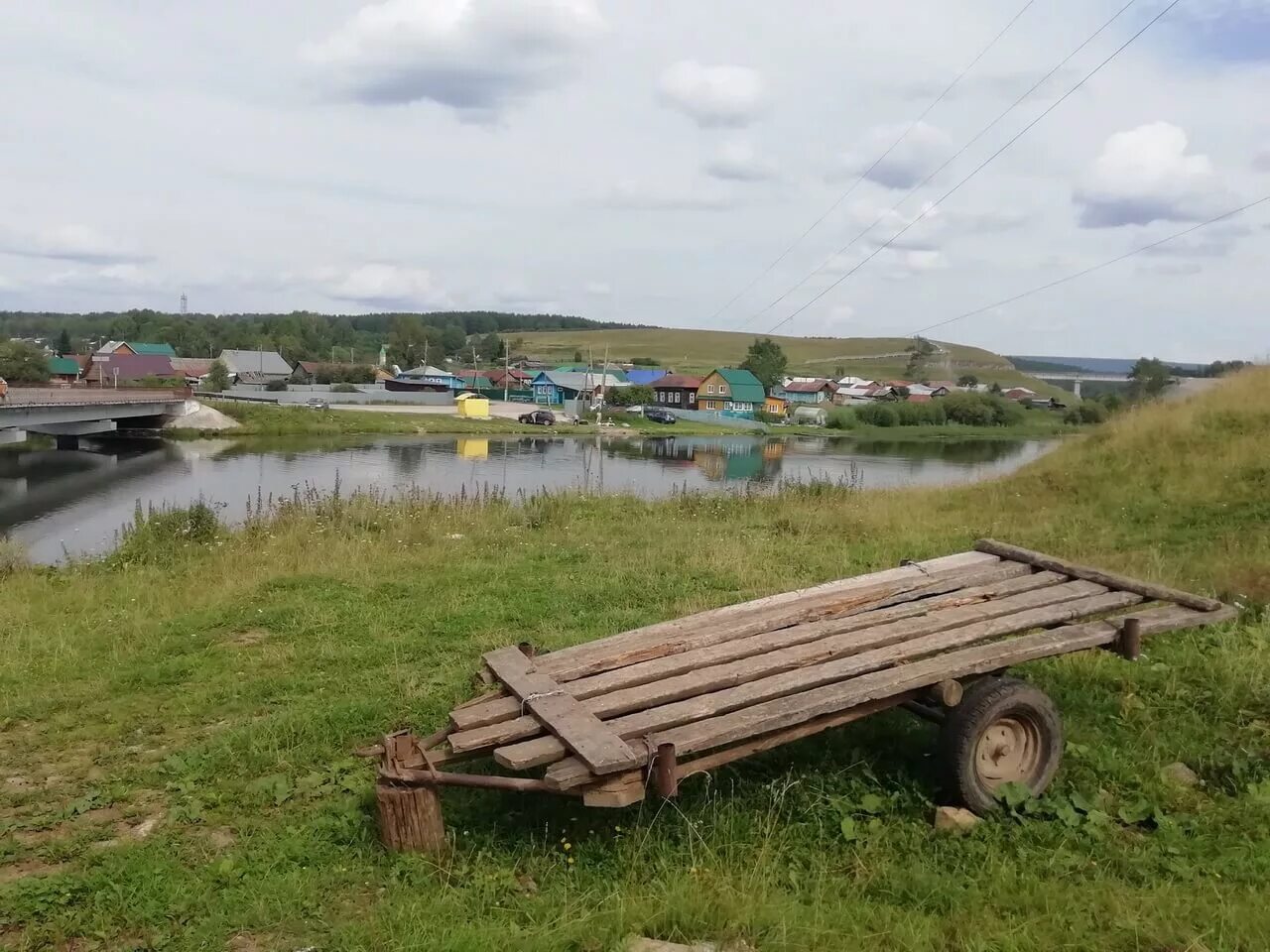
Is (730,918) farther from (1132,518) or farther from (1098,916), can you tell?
(1132,518)

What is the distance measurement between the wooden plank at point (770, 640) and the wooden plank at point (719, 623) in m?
0.08

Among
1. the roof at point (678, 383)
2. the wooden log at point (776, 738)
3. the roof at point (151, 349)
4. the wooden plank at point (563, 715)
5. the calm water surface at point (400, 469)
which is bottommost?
the calm water surface at point (400, 469)

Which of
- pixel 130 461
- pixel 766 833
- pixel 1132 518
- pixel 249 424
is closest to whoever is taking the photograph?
pixel 766 833

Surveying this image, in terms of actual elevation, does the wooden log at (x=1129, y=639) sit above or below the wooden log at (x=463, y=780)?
above

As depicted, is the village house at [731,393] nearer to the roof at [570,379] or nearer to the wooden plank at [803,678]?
the roof at [570,379]

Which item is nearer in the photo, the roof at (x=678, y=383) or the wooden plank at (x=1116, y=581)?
the wooden plank at (x=1116, y=581)

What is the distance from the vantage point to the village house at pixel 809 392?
93312 millimetres

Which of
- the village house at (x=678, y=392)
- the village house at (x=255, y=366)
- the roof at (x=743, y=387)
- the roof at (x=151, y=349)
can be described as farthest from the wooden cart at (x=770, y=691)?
the roof at (x=151, y=349)

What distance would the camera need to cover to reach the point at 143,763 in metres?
4.84

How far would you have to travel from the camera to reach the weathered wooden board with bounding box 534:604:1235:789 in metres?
3.46

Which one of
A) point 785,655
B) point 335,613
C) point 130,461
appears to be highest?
point 785,655

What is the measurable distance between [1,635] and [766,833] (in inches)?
271

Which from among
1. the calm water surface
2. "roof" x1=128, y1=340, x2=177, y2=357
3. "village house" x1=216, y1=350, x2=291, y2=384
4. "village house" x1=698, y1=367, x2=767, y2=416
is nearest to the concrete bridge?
the calm water surface

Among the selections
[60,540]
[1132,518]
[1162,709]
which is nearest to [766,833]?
[1162,709]
